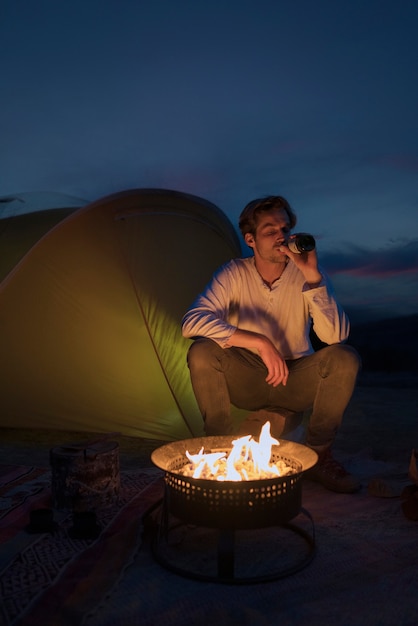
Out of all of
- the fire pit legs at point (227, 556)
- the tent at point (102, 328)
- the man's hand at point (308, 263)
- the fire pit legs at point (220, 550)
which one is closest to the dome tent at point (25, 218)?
the tent at point (102, 328)

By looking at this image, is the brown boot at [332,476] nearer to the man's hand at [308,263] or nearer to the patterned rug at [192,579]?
the patterned rug at [192,579]

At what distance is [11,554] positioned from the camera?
1930 millimetres

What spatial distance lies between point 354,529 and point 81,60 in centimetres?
771

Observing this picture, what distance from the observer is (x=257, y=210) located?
302cm

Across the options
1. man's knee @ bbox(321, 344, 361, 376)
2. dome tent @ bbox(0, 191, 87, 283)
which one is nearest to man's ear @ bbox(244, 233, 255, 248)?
man's knee @ bbox(321, 344, 361, 376)

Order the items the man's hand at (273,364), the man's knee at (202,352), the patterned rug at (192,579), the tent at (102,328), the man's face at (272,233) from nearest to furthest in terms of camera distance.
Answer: the patterned rug at (192,579) < the man's hand at (273,364) < the man's knee at (202,352) < the man's face at (272,233) < the tent at (102,328)

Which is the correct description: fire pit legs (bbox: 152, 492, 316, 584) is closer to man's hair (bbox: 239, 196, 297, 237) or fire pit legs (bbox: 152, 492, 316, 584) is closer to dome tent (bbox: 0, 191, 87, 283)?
man's hair (bbox: 239, 196, 297, 237)

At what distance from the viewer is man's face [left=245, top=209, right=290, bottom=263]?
2.96 meters

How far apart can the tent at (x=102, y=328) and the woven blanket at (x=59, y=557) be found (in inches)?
51.1

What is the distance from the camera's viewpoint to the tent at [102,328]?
12.8 ft

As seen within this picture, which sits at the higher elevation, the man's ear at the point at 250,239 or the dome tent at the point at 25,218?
the dome tent at the point at 25,218

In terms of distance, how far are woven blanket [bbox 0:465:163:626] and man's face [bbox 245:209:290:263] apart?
1364 millimetres

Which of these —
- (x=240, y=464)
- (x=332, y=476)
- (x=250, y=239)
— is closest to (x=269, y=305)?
(x=250, y=239)

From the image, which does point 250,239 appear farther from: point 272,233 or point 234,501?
point 234,501
